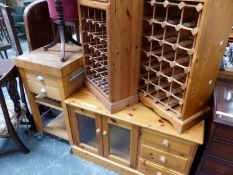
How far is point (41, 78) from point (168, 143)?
0.90m

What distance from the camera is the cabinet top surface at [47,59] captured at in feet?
4.04

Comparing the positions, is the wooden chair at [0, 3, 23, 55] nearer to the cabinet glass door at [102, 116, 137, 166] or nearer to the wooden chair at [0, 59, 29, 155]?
the wooden chair at [0, 59, 29, 155]

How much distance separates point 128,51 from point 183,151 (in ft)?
2.03

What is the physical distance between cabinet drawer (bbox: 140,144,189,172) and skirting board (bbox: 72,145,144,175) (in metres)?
0.21

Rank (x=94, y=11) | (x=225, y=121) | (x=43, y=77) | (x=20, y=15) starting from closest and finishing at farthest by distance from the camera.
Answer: (x=225, y=121)
(x=94, y=11)
(x=43, y=77)
(x=20, y=15)

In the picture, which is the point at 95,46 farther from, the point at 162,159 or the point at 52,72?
the point at 162,159

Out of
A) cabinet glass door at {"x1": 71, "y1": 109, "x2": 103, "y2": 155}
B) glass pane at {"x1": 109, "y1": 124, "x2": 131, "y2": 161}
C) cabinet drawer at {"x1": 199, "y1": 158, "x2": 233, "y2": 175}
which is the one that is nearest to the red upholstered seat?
cabinet glass door at {"x1": 71, "y1": 109, "x2": 103, "y2": 155}

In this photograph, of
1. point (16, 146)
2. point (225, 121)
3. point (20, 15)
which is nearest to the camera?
point (225, 121)

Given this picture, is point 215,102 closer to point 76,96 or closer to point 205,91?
point 205,91

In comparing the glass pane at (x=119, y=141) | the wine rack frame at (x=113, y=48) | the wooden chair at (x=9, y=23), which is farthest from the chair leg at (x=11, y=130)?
the glass pane at (x=119, y=141)

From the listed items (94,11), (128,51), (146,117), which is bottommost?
(146,117)

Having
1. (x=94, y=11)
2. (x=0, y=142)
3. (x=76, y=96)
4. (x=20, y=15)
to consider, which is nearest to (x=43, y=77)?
(x=76, y=96)

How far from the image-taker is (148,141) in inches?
45.6

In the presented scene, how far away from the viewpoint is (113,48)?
3.27ft
